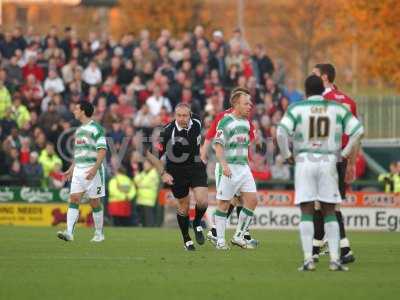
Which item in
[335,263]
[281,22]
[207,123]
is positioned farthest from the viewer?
[281,22]

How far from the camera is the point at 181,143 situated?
18.7 metres

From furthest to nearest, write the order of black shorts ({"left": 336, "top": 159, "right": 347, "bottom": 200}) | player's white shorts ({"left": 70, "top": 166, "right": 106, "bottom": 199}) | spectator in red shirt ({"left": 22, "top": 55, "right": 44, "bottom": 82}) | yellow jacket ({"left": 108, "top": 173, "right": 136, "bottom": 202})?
spectator in red shirt ({"left": 22, "top": 55, "right": 44, "bottom": 82}), yellow jacket ({"left": 108, "top": 173, "right": 136, "bottom": 202}), player's white shorts ({"left": 70, "top": 166, "right": 106, "bottom": 199}), black shorts ({"left": 336, "top": 159, "right": 347, "bottom": 200})

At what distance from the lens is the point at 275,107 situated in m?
32.9

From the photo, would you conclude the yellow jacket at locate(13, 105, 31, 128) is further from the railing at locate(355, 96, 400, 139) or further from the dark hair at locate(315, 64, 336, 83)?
the dark hair at locate(315, 64, 336, 83)

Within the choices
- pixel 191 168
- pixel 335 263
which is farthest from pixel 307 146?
pixel 191 168

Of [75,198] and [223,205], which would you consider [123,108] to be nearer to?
[75,198]

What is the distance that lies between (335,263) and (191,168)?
4.70m

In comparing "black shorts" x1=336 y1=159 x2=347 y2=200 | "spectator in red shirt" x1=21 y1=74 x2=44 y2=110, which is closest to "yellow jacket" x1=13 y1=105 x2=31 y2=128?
"spectator in red shirt" x1=21 y1=74 x2=44 y2=110

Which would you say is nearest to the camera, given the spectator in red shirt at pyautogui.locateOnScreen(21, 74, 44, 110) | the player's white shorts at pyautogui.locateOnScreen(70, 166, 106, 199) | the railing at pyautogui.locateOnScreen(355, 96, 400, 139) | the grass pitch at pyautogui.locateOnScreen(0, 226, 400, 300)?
the grass pitch at pyautogui.locateOnScreen(0, 226, 400, 300)

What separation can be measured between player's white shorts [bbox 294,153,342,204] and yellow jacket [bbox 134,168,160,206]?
638 inches

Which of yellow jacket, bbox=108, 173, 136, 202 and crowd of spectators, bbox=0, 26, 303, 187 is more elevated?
crowd of spectators, bbox=0, 26, 303, 187

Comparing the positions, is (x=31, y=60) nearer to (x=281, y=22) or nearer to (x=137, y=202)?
(x=137, y=202)

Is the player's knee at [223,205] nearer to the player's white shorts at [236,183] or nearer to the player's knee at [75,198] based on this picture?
Result: the player's white shorts at [236,183]

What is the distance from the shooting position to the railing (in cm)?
3859
